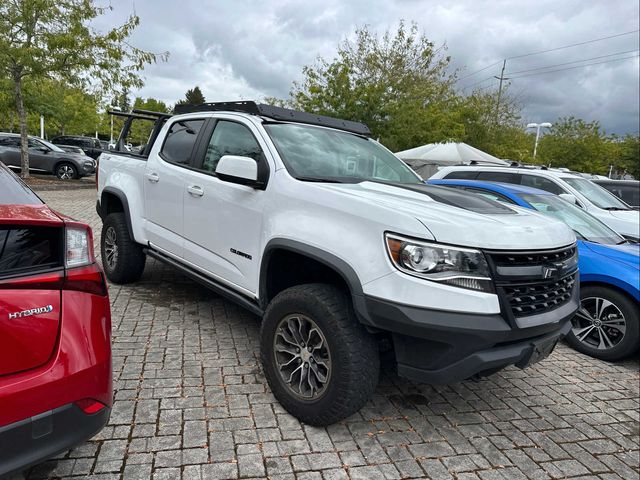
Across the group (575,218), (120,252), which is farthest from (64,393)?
(575,218)

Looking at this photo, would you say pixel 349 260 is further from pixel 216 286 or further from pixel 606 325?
pixel 606 325

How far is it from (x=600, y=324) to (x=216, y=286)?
3569 mm

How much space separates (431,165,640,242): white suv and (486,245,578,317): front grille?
6155 mm

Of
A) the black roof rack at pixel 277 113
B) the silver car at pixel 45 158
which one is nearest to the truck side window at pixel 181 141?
the black roof rack at pixel 277 113

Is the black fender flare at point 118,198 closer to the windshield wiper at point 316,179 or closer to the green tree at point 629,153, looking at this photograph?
the windshield wiper at point 316,179

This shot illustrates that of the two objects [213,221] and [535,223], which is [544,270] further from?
[213,221]

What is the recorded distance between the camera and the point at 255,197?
10.8 feet

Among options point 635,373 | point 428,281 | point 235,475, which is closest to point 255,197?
point 428,281

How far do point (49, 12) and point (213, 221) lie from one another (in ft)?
42.3

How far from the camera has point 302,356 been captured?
9.44ft

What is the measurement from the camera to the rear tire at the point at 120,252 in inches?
197

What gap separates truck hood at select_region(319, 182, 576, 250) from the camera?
7.79ft

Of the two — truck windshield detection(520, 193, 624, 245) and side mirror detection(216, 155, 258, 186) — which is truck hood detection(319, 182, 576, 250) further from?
truck windshield detection(520, 193, 624, 245)

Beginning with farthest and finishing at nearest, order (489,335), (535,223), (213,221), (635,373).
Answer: (635,373), (213,221), (535,223), (489,335)
